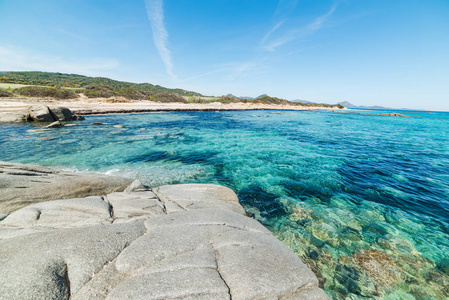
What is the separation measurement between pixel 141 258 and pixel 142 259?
0.11ft

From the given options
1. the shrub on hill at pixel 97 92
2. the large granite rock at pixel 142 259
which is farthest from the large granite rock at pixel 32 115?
the shrub on hill at pixel 97 92

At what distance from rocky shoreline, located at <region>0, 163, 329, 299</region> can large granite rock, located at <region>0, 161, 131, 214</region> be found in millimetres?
237

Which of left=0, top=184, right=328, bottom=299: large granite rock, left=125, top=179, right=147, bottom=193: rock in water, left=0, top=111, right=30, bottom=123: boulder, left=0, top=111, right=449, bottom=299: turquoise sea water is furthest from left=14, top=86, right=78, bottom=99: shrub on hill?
left=0, top=184, right=328, bottom=299: large granite rock

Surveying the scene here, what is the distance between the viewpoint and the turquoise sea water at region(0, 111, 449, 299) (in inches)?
193

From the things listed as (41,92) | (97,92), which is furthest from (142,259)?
(97,92)

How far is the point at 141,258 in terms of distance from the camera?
3.38 metres

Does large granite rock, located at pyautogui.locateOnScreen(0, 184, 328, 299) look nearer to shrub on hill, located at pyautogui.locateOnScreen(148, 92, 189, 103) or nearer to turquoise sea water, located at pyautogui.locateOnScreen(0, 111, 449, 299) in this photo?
turquoise sea water, located at pyautogui.locateOnScreen(0, 111, 449, 299)

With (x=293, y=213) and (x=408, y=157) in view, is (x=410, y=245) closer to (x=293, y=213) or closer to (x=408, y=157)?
(x=293, y=213)

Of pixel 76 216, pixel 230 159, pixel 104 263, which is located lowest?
pixel 230 159

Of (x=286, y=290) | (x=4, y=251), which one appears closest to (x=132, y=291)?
(x=286, y=290)

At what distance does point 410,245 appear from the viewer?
5.79 metres

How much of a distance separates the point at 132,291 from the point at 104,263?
1004 mm

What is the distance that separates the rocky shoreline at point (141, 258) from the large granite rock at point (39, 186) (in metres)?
0.24

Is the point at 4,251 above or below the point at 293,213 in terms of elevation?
above
